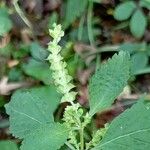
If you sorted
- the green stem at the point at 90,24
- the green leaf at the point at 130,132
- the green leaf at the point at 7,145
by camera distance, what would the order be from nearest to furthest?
the green leaf at the point at 130,132, the green leaf at the point at 7,145, the green stem at the point at 90,24

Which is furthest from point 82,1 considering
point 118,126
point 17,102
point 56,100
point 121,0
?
point 118,126

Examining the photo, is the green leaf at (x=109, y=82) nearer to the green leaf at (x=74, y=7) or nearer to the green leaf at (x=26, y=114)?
the green leaf at (x=26, y=114)

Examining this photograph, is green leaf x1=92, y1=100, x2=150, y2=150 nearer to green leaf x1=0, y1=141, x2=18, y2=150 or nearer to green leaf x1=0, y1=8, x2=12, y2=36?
green leaf x1=0, y1=141, x2=18, y2=150

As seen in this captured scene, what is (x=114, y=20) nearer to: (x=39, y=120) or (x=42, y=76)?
(x=42, y=76)

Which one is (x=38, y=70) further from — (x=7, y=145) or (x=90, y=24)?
(x=7, y=145)

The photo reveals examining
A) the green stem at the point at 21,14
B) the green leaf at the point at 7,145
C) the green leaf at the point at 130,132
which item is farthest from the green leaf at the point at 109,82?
the green stem at the point at 21,14

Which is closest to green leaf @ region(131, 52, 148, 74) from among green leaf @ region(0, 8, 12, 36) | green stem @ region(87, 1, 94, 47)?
green stem @ region(87, 1, 94, 47)

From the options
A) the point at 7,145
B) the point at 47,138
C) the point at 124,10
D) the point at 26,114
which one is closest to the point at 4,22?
the point at 124,10
